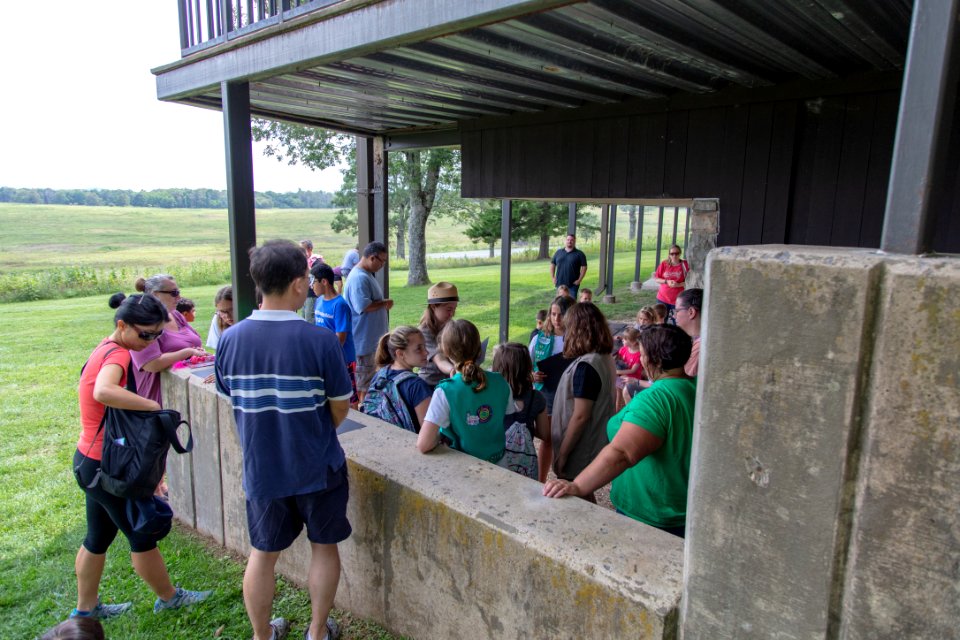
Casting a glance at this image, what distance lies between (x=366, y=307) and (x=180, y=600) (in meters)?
2.70

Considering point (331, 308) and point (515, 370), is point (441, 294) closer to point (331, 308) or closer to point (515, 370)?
point (331, 308)

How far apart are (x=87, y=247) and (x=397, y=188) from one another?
1179 inches

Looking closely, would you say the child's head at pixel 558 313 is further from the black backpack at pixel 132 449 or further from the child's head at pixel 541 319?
the black backpack at pixel 132 449

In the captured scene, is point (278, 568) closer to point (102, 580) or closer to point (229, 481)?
point (229, 481)

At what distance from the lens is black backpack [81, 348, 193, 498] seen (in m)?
2.66

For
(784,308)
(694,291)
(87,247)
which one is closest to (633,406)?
(784,308)

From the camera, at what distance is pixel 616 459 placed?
6.97ft

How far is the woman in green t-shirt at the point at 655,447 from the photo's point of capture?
2.14 m

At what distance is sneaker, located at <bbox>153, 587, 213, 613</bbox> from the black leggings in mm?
357

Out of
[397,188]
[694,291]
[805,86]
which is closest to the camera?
[694,291]

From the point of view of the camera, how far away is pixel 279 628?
9.02ft

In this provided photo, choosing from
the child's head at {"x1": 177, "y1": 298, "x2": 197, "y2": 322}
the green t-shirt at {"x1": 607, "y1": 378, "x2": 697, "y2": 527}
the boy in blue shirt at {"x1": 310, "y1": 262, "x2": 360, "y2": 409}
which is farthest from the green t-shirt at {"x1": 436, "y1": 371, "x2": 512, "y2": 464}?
the child's head at {"x1": 177, "y1": 298, "x2": 197, "y2": 322}

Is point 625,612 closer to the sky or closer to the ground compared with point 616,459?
closer to the ground

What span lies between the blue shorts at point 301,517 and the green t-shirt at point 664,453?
1.17 meters
